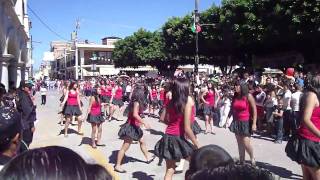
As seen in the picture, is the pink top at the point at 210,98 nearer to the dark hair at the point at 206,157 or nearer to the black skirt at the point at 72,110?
the black skirt at the point at 72,110

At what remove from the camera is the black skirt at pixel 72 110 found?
13351 mm

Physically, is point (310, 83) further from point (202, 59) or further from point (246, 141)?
point (202, 59)

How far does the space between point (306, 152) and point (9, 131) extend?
3.52m

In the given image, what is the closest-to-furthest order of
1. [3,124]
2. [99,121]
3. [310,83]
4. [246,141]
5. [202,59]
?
[3,124]
[310,83]
[246,141]
[99,121]
[202,59]

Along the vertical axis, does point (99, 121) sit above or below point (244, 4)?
below

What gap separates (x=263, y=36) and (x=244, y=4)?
2288 millimetres

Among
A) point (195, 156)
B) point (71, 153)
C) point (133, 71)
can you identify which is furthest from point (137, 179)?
point (133, 71)

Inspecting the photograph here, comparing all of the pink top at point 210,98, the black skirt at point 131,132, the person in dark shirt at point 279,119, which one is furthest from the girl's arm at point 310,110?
the pink top at point 210,98

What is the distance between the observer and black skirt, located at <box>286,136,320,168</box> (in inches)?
211

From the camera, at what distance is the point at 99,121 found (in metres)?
11.3

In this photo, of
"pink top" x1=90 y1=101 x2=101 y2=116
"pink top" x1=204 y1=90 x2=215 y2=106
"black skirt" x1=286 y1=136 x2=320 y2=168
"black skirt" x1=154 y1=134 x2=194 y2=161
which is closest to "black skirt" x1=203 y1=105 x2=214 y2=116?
"pink top" x1=204 y1=90 x2=215 y2=106

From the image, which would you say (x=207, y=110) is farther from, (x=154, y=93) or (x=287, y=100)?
(x=154, y=93)

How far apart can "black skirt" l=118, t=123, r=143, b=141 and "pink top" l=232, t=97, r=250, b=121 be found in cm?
174

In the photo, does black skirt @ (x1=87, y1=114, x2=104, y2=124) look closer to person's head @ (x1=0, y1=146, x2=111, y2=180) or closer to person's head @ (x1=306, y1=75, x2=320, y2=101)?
person's head @ (x1=306, y1=75, x2=320, y2=101)
